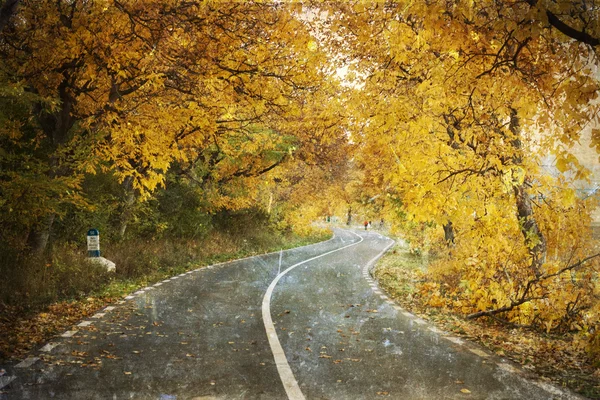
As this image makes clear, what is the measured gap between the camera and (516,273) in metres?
9.91

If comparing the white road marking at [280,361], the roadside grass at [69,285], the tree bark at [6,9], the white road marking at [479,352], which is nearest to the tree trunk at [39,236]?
the roadside grass at [69,285]

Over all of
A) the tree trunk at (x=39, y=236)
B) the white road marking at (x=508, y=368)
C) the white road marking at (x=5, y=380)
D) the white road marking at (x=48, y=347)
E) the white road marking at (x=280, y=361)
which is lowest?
the white road marking at (x=508, y=368)

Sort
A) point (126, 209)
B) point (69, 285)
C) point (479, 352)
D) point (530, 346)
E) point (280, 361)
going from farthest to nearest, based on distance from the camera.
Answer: point (126, 209) < point (69, 285) < point (530, 346) < point (479, 352) < point (280, 361)

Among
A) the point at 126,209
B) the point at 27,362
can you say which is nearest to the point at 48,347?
the point at 27,362

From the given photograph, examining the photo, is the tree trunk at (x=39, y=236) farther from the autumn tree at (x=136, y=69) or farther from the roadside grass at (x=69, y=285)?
the roadside grass at (x=69, y=285)

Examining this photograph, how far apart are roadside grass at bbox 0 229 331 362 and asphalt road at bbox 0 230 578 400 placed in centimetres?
50

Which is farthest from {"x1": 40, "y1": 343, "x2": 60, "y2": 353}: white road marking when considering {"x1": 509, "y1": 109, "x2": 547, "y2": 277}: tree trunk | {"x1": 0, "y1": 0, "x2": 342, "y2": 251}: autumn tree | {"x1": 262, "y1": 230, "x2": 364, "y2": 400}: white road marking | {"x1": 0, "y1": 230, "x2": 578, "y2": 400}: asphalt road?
{"x1": 509, "y1": 109, "x2": 547, "y2": 277}: tree trunk

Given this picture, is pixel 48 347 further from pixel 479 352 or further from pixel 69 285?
pixel 479 352

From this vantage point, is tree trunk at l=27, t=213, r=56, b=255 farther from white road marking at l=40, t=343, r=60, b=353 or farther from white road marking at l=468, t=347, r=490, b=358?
white road marking at l=468, t=347, r=490, b=358

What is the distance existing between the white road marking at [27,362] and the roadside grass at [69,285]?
190mm

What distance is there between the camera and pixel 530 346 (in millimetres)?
7633

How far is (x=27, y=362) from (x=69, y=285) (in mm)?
5593

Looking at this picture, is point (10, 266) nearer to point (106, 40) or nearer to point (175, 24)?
point (106, 40)

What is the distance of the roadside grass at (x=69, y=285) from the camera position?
7.85m
